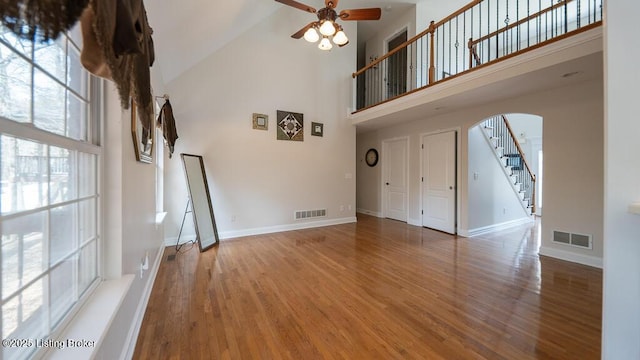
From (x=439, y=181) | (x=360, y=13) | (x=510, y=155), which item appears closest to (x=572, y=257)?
(x=439, y=181)

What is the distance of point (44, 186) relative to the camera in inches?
36.4

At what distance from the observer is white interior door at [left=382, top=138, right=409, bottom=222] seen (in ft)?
18.3

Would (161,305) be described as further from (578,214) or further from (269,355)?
(578,214)

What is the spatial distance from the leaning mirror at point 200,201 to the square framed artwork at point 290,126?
61.3 inches

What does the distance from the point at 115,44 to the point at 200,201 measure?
3337mm

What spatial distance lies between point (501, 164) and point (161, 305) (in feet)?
19.2

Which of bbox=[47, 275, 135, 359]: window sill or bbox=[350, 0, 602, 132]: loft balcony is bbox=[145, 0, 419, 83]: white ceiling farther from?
bbox=[350, 0, 602, 132]: loft balcony

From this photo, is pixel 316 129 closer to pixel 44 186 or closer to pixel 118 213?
pixel 118 213

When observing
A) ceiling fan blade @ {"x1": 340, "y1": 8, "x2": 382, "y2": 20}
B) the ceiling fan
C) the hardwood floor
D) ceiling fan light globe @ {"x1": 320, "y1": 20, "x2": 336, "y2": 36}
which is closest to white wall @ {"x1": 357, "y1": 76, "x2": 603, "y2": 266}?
the hardwood floor

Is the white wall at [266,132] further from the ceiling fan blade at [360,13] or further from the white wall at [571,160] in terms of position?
the white wall at [571,160]

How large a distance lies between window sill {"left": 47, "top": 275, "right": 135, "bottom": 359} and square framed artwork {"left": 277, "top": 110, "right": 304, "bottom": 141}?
11.9 feet

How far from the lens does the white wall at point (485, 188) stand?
14.4ft

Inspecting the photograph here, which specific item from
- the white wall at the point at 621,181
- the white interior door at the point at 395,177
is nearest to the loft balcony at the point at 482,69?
the white interior door at the point at 395,177

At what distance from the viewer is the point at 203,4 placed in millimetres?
2418
